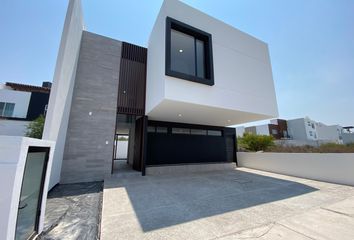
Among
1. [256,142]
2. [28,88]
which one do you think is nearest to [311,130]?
[256,142]

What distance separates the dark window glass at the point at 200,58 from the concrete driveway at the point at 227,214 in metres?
4.13

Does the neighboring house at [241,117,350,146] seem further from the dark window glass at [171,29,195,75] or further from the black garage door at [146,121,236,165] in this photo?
the dark window glass at [171,29,195,75]

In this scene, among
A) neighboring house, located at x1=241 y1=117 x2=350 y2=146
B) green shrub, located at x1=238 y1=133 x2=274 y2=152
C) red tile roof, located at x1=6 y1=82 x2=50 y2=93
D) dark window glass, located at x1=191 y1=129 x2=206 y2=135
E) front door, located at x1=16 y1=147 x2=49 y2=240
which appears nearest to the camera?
front door, located at x1=16 y1=147 x2=49 y2=240

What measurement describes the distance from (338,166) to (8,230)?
879 centimetres

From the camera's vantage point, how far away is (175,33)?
570cm

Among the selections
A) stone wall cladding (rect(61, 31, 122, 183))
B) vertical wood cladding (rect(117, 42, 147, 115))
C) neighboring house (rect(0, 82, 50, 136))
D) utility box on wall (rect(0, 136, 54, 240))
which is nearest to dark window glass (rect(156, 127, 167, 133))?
vertical wood cladding (rect(117, 42, 147, 115))

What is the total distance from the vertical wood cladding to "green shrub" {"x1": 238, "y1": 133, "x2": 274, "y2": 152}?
8475mm

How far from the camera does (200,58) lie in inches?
238

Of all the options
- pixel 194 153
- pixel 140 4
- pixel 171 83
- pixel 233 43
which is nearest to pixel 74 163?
pixel 171 83

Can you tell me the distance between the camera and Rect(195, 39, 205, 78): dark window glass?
5.74m

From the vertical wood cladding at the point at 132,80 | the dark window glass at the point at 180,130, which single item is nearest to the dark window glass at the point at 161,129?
the dark window glass at the point at 180,130

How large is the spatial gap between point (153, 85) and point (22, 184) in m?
5.05

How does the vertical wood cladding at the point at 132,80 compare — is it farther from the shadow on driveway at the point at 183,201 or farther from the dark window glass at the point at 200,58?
the shadow on driveway at the point at 183,201

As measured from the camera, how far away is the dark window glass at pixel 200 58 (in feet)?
18.8
